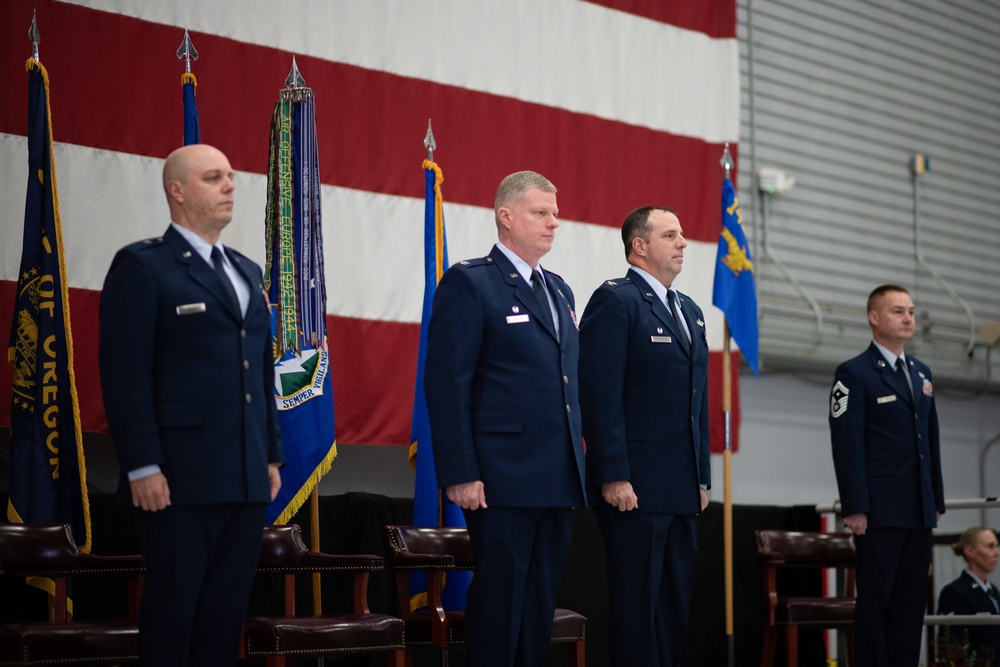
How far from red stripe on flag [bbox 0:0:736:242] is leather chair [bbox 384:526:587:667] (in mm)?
1713

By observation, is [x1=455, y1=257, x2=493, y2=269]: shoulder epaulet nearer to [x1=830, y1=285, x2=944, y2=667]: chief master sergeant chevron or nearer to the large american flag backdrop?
the large american flag backdrop

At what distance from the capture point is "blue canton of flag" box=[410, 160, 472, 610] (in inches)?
178

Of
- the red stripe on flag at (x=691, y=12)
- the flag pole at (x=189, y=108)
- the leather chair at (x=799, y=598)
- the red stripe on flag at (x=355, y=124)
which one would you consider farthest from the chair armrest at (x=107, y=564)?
the red stripe on flag at (x=691, y=12)

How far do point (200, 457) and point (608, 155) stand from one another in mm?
3733

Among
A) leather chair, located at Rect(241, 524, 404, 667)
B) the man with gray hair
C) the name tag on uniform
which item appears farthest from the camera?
leather chair, located at Rect(241, 524, 404, 667)

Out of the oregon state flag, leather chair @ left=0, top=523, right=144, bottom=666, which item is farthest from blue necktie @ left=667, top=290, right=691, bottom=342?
the oregon state flag

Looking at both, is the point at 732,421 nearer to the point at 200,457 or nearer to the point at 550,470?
the point at 550,470

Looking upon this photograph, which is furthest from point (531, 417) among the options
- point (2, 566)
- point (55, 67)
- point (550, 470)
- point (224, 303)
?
point (55, 67)

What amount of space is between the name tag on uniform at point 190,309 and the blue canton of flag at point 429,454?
168 cm

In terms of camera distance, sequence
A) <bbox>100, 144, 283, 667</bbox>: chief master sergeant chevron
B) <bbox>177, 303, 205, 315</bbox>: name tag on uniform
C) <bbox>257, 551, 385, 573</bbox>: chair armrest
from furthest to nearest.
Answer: <bbox>257, 551, 385, 573</bbox>: chair armrest < <bbox>177, 303, 205, 315</bbox>: name tag on uniform < <bbox>100, 144, 283, 667</bbox>: chief master sergeant chevron

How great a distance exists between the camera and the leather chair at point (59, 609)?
3178 millimetres

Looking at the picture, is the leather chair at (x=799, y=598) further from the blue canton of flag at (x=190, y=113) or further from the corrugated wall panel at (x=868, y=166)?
the blue canton of flag at (x=190, y=113)

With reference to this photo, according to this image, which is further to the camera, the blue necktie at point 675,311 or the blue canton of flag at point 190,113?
the blue canton of flag at point 190,113

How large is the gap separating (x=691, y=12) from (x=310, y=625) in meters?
4.19
